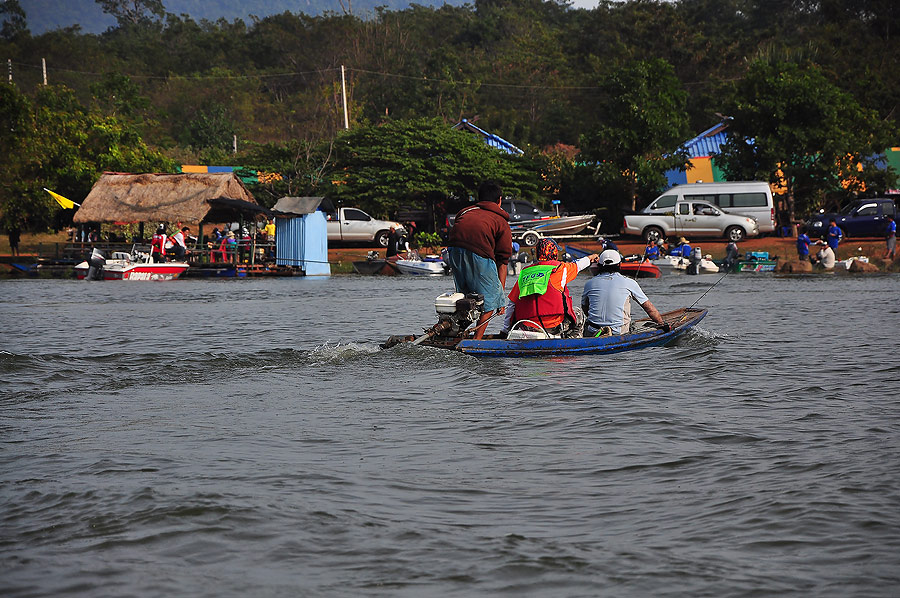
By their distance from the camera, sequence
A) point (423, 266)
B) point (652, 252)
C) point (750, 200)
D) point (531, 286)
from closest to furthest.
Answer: point (531, 286) < point (652, 252) < point (423, 266) < point (750, 200)

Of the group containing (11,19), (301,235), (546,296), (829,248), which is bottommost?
(546,296)

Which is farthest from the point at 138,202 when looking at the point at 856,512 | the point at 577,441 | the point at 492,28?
the point at 492,28

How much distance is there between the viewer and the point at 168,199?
3484 centimetres

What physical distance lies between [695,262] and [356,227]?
13.5 meters

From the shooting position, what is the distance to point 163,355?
40.1 ft

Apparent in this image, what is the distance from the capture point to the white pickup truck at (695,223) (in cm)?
3684

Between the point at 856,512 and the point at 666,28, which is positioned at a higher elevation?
the point at 666,28

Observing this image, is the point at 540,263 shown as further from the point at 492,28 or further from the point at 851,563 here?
the point at 492,28

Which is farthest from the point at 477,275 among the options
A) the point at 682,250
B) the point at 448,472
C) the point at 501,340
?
the point at 682,250

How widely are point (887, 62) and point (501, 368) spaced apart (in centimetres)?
4862

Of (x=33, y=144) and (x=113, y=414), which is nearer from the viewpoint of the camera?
(x=113, y=414)

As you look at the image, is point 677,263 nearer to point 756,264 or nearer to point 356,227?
point 756,264

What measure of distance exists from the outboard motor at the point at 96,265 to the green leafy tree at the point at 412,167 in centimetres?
1132

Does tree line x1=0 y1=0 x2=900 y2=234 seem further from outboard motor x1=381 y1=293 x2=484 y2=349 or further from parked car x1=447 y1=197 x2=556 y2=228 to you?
outboard motor x1=381 y1=293 x2=484 y2=349
